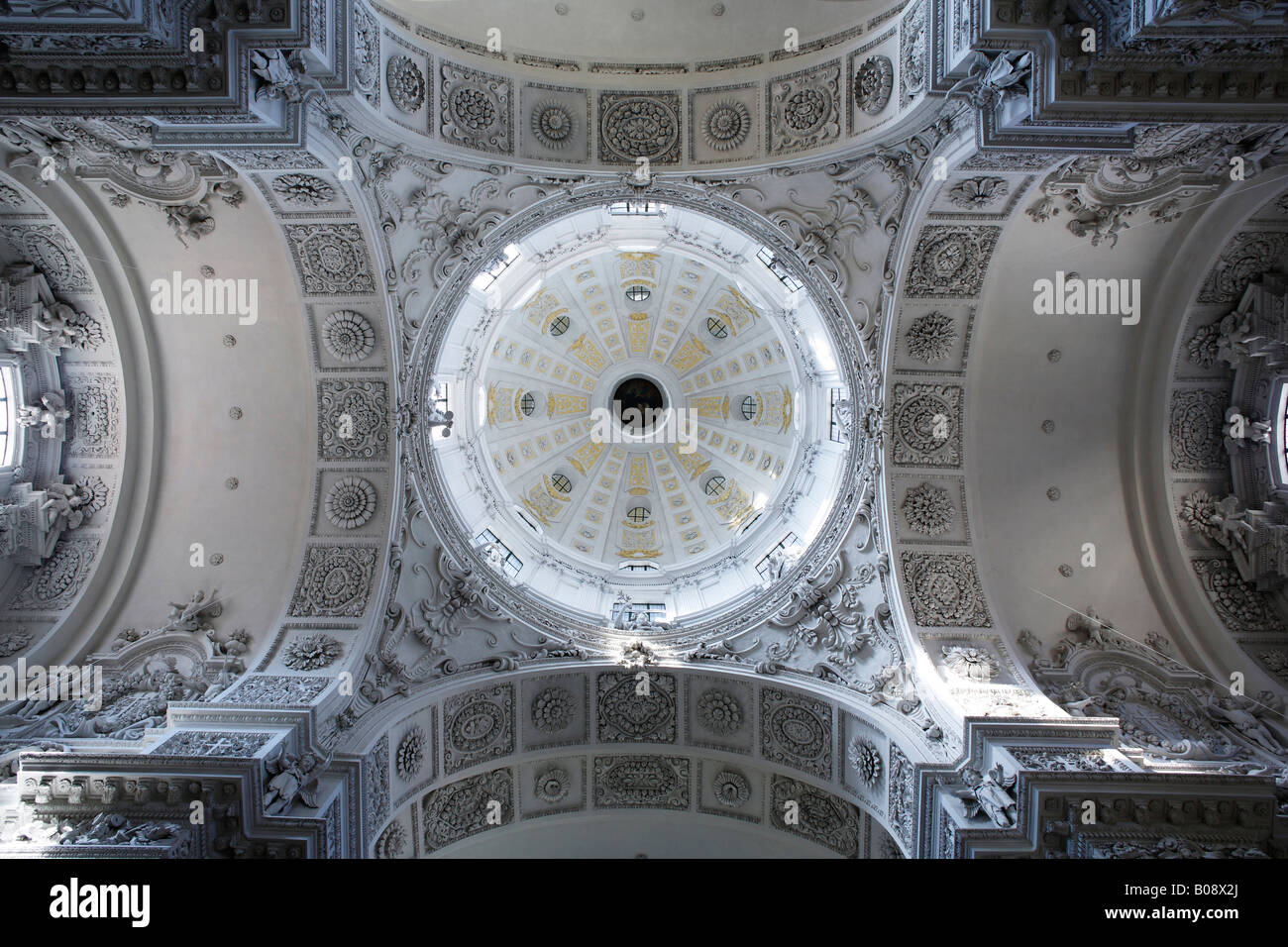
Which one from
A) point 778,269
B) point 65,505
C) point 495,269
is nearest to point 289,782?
point 65,505

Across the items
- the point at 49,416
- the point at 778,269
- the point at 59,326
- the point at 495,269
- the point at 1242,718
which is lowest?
the point at 1242,718

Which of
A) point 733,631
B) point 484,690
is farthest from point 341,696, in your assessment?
point 733,631

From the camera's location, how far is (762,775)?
790 inches

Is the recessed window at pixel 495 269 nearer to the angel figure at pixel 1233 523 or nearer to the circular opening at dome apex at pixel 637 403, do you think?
the circular opening at dome apex at pixel 637 403

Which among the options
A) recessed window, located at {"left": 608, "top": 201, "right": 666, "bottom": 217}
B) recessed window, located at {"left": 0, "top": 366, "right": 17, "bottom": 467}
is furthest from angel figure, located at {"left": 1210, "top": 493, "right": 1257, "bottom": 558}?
recessed window, located at {"left": 0, "top": 366, "right": 17, "bottom": 467}

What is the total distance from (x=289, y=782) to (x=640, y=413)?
2281 centimetres

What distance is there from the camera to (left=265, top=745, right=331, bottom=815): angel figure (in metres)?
13.3

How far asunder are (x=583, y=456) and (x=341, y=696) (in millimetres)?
17543

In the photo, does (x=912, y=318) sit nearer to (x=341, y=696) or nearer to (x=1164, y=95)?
(x=1164, y=95)

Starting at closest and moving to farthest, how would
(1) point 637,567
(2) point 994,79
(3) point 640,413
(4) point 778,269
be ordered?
(2) point 994,79 < (4) point 778,269 < (1) point 637,567 < (3) point 640,413

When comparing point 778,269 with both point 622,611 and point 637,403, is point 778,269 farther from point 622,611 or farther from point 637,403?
point 637,403

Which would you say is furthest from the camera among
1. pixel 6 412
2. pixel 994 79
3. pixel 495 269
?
pixel 495 269

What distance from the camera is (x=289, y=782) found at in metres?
13.7

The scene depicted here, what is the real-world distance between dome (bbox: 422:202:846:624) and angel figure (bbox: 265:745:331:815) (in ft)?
27.1
